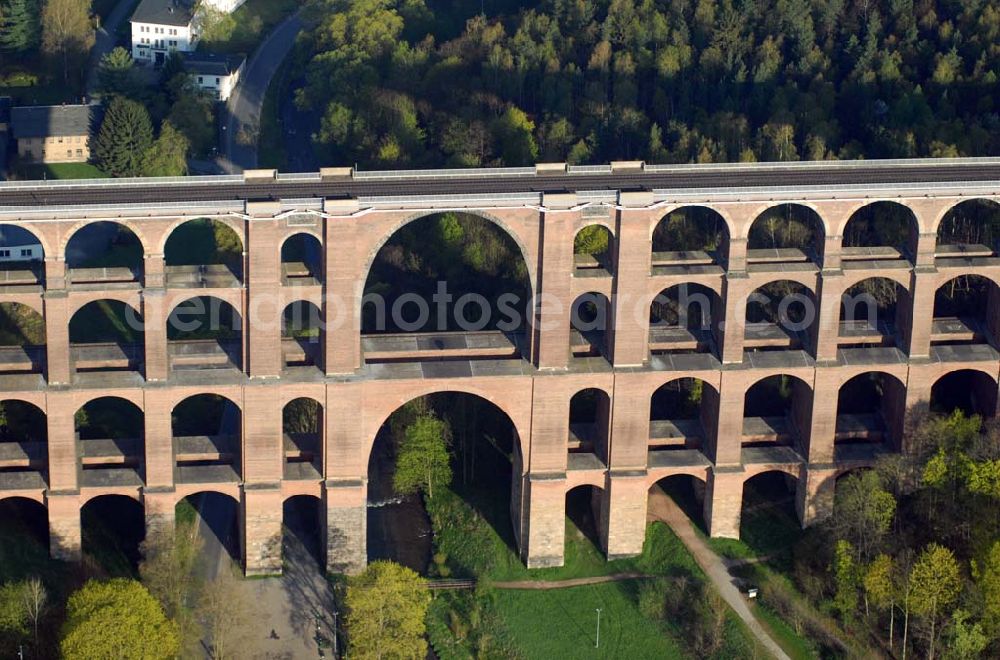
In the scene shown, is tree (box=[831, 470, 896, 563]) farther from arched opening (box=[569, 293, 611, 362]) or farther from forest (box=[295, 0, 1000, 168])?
forest (box=[295, 0, 1000, 168])

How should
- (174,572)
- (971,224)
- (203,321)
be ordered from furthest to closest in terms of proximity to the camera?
(203,321) → (971,224) → (174,572)

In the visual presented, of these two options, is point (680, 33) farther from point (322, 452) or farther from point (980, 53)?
point (322, 452)

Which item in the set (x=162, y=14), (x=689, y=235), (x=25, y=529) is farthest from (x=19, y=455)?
(x=162, y=14)

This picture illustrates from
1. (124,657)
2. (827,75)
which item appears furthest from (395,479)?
(827,75)

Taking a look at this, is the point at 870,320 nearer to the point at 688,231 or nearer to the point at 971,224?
the point at 971,224

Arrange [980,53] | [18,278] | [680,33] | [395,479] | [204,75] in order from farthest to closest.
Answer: [204,75], [680,33], [980,53], [395,479], [18,278]

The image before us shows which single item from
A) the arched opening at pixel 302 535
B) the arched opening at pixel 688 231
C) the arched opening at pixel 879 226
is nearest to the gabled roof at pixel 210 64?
the arched opening at pixel 688 231
